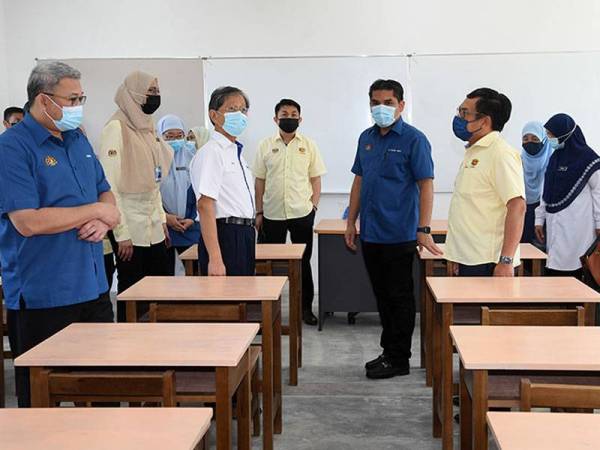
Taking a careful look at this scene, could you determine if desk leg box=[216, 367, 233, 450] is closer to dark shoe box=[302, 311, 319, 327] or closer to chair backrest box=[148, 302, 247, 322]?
chair backrest box=[148, 302, 247, 322]

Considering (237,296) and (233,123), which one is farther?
(233,123)

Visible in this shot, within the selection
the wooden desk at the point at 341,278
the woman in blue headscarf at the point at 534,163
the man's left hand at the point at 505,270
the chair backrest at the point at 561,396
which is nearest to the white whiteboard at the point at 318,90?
the woman in blue headscarf at the point at 534,163

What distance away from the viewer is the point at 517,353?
2088 millimetres

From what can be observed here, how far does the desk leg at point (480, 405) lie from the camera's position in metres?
2.09

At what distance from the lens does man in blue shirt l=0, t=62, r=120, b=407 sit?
7.92 ft

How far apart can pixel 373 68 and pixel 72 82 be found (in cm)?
442

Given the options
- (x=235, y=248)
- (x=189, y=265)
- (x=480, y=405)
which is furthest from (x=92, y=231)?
(x=189, y=265)

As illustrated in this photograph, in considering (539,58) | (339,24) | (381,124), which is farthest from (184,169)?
(539,58)

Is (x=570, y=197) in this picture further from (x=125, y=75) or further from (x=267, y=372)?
(x=125, y=75)

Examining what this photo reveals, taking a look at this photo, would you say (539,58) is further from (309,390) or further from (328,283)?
(309,390)

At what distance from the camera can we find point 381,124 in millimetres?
4016

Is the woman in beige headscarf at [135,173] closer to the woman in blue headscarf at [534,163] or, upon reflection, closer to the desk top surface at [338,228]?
the desk top surface at [338,228]

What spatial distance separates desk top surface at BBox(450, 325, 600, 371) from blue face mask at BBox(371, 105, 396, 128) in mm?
1845

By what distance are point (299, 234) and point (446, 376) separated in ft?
9.66
